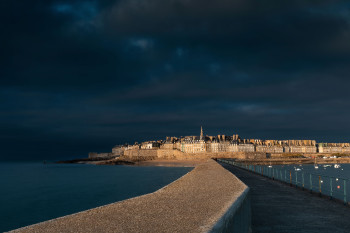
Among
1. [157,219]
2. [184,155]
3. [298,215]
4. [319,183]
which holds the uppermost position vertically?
[157,219]

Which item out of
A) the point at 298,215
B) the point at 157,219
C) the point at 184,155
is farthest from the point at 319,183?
the point at 184,155

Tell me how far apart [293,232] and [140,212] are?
4.38m

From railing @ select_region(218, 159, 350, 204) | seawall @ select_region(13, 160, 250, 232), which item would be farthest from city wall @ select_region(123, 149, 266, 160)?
seawall @ select_region(13, 160, 250, 232)

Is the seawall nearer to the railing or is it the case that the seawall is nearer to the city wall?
the railing

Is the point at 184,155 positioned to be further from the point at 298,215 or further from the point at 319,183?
the point at 298,215

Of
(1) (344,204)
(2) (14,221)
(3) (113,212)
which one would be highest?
(3) (113,212)

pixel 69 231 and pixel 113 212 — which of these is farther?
pixel 113 212

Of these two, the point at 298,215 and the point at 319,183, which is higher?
the point at 319,183

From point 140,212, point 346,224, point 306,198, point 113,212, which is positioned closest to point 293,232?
point 346,224

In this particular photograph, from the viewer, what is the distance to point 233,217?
561cm

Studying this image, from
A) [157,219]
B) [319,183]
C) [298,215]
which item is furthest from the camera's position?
[319,183]

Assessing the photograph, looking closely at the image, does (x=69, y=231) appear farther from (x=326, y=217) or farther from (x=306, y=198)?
(x=306, y=198)

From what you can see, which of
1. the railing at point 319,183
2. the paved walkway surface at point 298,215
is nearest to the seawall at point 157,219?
the paved walkway surface at point 298,215

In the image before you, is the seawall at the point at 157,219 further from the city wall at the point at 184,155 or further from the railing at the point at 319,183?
the city wall at the point at 184,155
